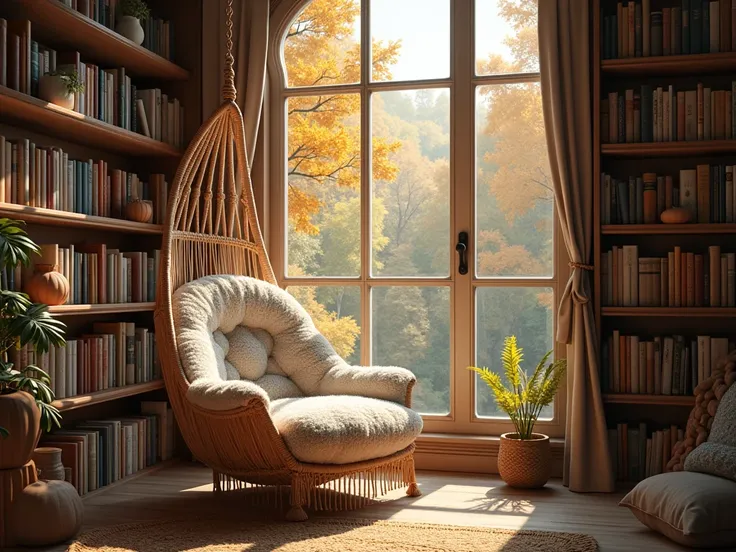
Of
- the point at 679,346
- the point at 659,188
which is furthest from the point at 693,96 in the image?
the point at 679,346

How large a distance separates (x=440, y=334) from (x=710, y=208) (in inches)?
57.1

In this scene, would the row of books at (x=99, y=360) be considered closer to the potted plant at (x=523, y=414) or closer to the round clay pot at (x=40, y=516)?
the round clay pot at (x=40, y=516)

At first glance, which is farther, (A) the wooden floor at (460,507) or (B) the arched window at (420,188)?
(B) the arched window at (420,188)

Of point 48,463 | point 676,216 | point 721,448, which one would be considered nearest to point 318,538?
point 48,463

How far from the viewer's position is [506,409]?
3873 millimetres

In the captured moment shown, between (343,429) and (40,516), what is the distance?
111 centimetres

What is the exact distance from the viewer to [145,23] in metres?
4.27

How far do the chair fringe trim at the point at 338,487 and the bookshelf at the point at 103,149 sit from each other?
0.76 metres

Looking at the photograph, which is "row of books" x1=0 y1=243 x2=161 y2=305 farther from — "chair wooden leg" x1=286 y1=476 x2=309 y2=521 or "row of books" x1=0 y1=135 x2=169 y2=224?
"chair wooden leg" x1=286 y1=476 x2=309 y2=521

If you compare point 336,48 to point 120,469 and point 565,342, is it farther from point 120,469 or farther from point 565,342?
point 120,469

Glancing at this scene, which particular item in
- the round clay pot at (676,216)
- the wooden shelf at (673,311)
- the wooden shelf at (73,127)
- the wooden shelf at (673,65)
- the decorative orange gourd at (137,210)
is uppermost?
the wooden shelf at (673,65)

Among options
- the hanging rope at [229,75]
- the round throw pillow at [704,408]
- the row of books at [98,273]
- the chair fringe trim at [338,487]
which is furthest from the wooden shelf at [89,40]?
the round throw pillow at [704,408]

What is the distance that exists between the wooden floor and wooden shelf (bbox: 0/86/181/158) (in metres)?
1.64

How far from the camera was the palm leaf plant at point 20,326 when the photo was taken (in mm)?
2832
